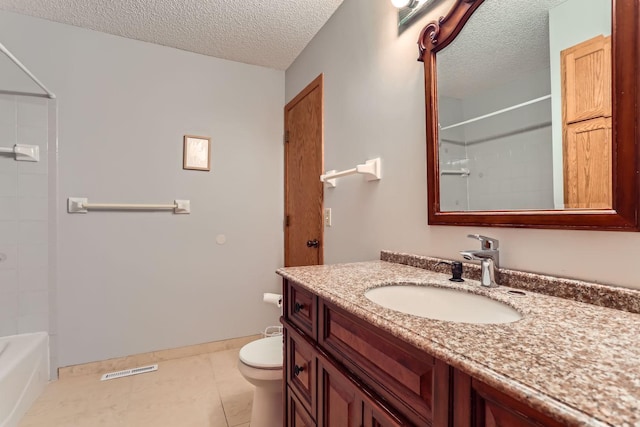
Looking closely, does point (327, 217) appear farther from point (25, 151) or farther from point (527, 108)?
point (25, 151)

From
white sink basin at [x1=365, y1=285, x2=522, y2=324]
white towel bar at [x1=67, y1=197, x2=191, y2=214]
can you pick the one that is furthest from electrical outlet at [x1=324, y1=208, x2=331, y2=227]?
white towel bar at [x1=67, y1=197, x2=191, y2=214]

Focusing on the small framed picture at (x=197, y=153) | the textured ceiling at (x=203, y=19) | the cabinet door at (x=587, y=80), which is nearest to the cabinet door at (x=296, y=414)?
the cabinet door at (x=587, y=80)

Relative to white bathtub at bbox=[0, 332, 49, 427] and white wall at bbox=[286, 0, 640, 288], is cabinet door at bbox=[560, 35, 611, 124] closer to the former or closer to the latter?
white wall at bbox=[286, 0, 640, 288]

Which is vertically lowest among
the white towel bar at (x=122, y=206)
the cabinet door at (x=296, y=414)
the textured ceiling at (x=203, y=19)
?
the cabinet door at (x=296, y=414)

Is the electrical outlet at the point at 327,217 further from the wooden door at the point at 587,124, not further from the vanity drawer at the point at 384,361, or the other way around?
the wooden door at the point at 587,124

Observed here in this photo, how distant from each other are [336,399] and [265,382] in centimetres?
68

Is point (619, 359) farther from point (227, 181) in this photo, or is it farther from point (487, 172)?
point (227, 181)

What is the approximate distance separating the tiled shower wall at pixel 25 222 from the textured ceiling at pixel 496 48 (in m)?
2.42

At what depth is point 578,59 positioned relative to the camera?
80 cm

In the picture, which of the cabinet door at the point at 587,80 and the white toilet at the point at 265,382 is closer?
the cabinet door at the point at 587,80

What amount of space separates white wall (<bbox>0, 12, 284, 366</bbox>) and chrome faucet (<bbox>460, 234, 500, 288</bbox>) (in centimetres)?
195

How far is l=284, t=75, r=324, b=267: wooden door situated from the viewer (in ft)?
6.82

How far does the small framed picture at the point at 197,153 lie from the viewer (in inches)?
91.7

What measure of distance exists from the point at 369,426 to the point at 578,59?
3.52 ft
